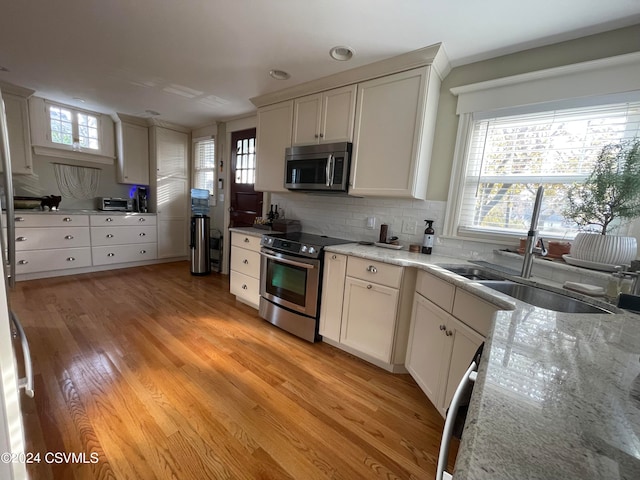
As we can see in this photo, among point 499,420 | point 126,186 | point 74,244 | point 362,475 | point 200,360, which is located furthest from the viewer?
point 126,186

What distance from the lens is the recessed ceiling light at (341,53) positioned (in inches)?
74.7

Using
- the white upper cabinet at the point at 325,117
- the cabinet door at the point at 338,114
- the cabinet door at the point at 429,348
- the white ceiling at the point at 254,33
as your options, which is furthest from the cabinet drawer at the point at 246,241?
the cabinet door at the point at 429,348

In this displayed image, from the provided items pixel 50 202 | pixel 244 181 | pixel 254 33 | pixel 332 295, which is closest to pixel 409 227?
pixel 332 295

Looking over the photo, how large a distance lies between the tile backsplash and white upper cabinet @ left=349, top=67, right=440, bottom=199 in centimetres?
21

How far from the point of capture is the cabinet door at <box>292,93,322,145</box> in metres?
2.39

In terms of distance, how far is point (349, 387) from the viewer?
70.0 inches

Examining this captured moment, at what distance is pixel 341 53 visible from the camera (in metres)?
1.96

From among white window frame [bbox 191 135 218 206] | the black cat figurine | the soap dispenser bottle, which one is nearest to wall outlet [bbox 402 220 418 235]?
the soap dispenser bottle

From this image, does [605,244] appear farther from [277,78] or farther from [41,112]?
[41,112]

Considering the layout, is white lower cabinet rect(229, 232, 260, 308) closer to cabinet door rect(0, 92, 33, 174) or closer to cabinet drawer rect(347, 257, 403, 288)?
cabinet drawer rect(347, 257, 403, 288)

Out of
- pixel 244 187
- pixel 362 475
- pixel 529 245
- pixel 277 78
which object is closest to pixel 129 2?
pixel 277 78

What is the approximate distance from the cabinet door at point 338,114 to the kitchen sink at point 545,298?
5.14 ft

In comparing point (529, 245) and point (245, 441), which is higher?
point (529, 245)

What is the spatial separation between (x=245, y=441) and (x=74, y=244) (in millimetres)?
3996
